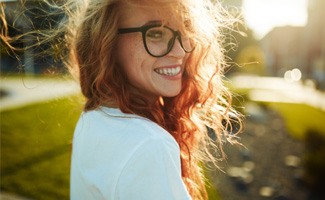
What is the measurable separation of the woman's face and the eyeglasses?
0.06 ft

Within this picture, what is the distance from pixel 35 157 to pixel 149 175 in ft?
20.8

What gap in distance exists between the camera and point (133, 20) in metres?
1.74

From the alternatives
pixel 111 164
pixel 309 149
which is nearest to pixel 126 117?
pixel 111 164

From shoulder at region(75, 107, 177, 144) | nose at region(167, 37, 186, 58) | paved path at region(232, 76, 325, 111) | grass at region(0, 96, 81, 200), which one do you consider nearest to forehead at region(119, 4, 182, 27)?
nose at region(167, 37, 186, 58)

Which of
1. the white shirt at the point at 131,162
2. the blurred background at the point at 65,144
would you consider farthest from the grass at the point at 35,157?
the white shirt at the point at 131,162

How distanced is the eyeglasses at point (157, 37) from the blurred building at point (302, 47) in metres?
30.7

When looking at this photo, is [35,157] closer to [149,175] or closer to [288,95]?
[149,175]

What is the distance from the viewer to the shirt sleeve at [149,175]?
1250 millimetres

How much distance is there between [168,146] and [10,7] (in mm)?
1831

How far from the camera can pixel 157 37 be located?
5.74 ft

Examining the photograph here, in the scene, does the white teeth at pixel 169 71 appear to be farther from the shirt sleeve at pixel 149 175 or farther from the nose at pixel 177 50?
the shirt sleeve at pixel 149 175

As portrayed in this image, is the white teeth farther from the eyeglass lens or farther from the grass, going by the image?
the grass

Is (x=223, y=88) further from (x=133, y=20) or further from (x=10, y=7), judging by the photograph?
(x=10, y=7)

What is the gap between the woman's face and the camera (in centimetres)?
175
